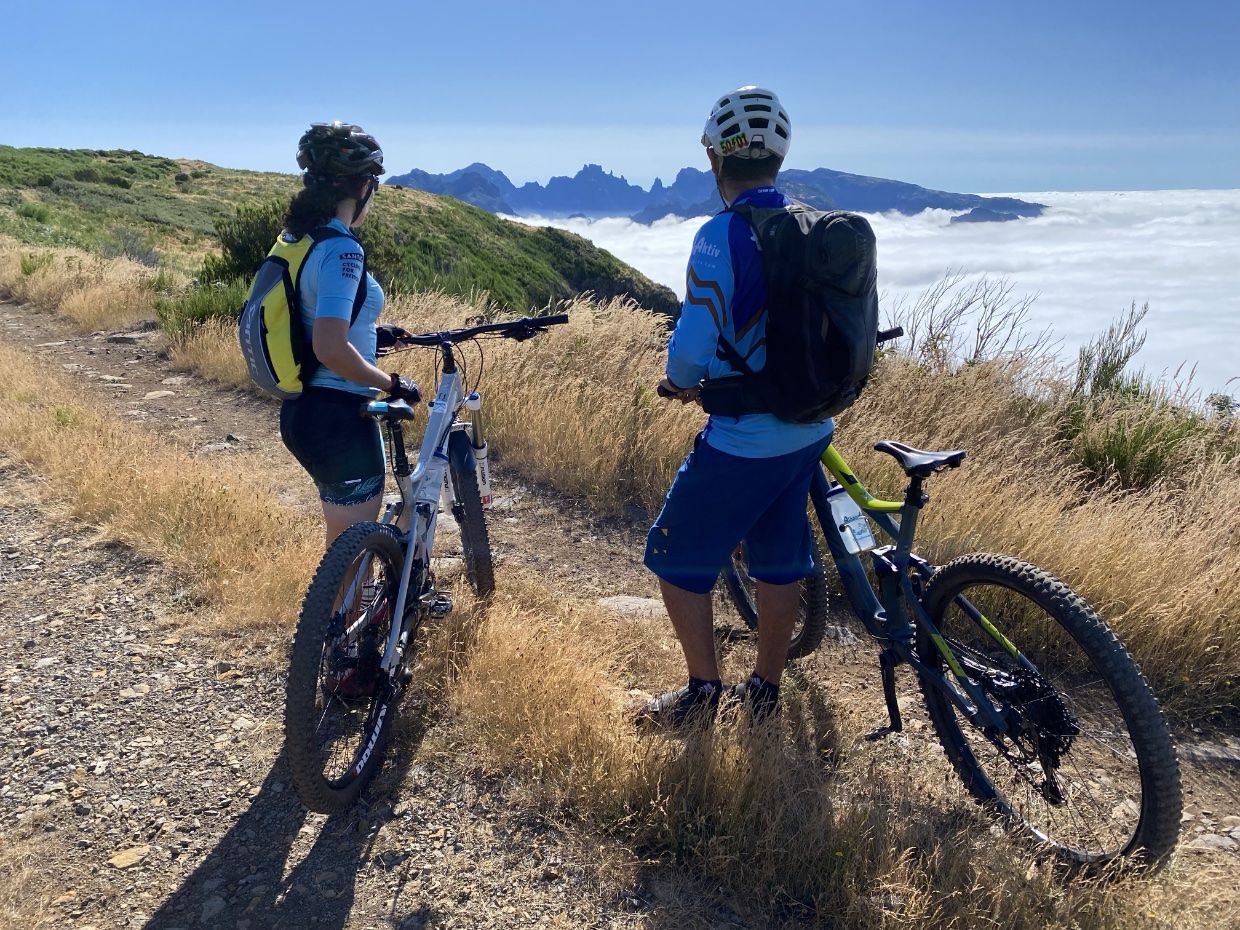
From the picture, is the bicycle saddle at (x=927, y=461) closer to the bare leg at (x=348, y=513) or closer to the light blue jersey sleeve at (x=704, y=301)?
the light blue jersey sleeve at (x=704, y=301)

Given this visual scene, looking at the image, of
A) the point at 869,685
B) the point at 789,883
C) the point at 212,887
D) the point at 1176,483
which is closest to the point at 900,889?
the point at 789,883

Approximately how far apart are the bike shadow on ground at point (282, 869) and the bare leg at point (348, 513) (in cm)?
93

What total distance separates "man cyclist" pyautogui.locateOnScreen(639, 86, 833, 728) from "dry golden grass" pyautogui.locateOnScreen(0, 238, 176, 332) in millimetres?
11186

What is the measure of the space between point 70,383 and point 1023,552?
29.7 feet

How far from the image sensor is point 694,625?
3.00m

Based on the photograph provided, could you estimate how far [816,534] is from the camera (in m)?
4.64

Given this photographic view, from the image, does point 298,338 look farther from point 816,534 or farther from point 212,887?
point 816,534

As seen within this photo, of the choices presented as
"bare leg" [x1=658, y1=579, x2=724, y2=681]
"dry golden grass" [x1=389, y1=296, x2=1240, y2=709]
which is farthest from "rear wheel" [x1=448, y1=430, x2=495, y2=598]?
"dry golden grass" [x1=389, y1=296, x2=1240, y2=709]

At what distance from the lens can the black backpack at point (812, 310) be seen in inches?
90.0

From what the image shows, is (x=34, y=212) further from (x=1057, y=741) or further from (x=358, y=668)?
(x=1057, y=741)

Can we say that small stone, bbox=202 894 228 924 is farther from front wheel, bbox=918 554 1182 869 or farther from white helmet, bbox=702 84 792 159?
white helmet, bbox=702 84 792 159

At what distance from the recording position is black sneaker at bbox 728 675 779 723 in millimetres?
3045

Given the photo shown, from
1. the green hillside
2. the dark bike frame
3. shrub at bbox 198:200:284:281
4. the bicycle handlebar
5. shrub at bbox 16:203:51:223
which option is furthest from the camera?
shrub at bbox 16:203:51:223

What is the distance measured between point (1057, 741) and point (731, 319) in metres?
1.65
